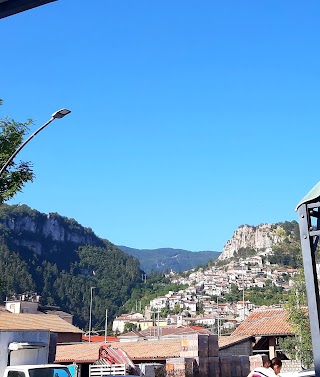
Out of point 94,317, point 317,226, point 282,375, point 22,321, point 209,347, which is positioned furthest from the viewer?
point 94,317

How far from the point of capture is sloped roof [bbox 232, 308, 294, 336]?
3753cm

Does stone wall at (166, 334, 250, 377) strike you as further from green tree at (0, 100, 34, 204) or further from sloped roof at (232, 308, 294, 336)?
sloped roof at (232, 308, 294, 336)

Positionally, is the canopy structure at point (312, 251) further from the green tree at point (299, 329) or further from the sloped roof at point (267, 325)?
the sloped roof at point (267, 325)

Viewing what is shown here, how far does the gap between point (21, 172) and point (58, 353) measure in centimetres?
2984

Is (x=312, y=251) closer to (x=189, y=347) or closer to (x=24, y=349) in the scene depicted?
(x=189, y=347)

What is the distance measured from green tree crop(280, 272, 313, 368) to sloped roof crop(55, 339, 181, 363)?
7.10 metres

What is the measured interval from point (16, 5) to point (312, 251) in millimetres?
3532

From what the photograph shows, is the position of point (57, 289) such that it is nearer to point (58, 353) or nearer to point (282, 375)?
point (58, 353)

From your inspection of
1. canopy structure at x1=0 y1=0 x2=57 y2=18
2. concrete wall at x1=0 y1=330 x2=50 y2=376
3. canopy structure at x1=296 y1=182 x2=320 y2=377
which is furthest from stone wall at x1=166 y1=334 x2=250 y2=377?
canopy structure at x1=0 y1=0 x2=57 y2=18

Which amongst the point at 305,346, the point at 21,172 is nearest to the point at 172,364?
the point at 21,172

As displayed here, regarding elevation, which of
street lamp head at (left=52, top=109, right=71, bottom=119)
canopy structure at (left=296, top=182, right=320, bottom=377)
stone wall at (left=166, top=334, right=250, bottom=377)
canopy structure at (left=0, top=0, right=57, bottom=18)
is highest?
street lamp head at (left=52, top=109, right=71, bottom=119)

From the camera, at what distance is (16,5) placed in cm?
505

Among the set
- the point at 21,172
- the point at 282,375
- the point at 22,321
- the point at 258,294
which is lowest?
the point at 282,375

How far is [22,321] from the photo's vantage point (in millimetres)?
23344
